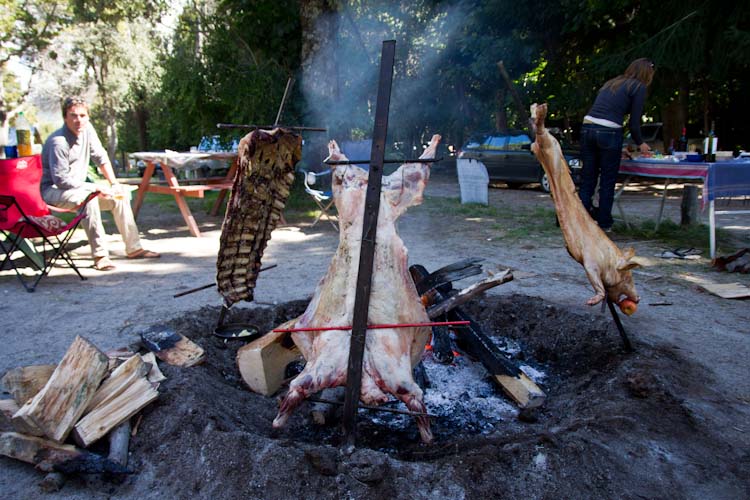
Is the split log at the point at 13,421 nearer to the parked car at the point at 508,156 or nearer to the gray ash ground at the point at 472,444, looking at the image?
the gray ash ground at the point at 472,444

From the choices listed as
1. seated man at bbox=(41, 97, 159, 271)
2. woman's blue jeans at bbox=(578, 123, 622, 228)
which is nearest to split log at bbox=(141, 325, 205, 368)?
seated man at bbox=(41, 97, 159, 271)

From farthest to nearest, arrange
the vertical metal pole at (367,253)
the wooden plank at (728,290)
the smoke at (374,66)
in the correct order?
the smoke at (374,66) → the wooden plank at (728,290) → the vertical metal pole at (367,253)

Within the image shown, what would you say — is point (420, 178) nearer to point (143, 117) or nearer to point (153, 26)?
point (153, 26)

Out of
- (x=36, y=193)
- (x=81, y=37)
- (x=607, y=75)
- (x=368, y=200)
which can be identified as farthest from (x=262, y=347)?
(x=81, y=37)

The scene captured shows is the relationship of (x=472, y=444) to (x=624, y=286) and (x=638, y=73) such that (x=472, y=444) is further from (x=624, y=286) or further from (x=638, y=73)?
(x=638, y=73)

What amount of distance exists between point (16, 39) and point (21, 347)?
2525 centimetres

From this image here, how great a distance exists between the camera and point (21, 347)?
3678 mm

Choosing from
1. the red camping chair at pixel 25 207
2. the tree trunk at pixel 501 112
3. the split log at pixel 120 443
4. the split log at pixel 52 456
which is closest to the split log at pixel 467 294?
the split log at pixel 120 443

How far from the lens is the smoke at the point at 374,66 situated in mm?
9430

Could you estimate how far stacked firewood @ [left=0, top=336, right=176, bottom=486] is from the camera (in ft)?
7.43

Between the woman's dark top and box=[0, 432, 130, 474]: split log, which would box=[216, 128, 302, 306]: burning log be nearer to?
box=[0, 432, 130, 474]: split log

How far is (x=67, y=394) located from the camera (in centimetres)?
239

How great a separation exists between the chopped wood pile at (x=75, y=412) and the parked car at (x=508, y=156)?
1254 cm

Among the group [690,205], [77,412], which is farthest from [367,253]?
[690,205]
